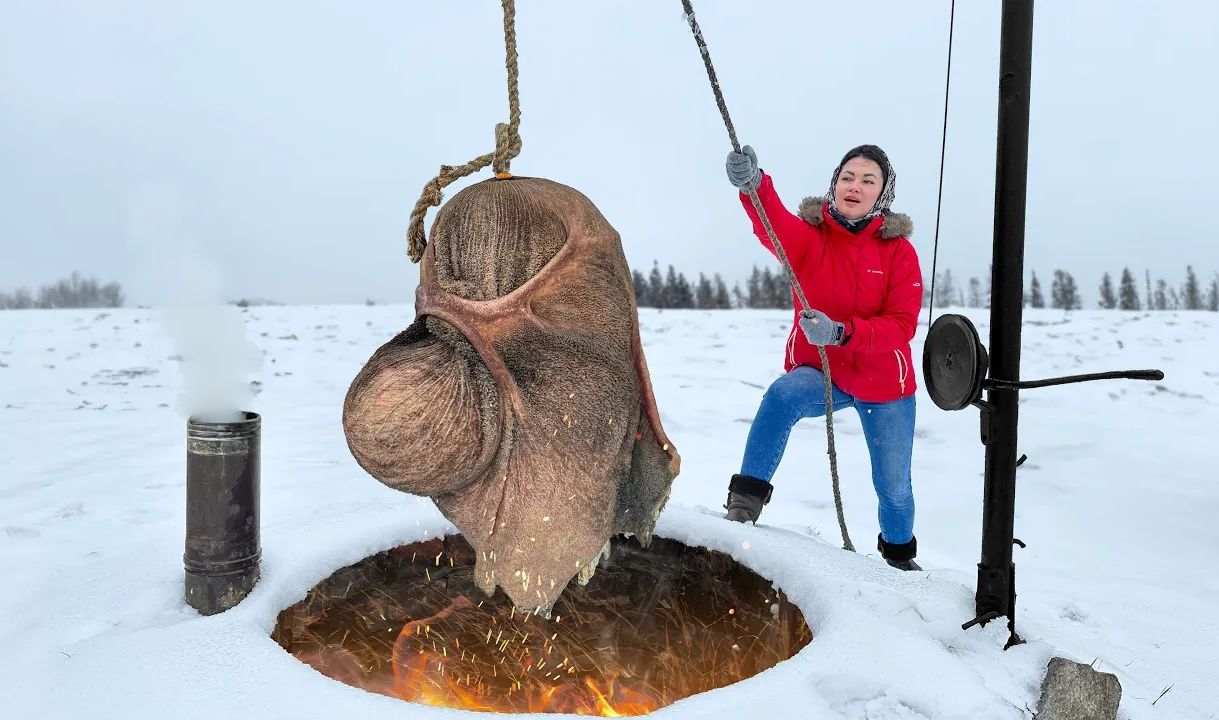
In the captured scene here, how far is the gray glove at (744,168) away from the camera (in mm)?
2371

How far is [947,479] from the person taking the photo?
4.69 metres

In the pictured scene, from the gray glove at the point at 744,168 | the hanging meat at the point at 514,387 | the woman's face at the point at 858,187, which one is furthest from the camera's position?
the woman's face at the point at 858,187

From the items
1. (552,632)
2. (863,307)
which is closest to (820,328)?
(863,307)

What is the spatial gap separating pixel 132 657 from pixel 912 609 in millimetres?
1953

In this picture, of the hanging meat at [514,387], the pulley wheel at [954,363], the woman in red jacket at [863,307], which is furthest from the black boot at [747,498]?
the hanging meat at [514,387]

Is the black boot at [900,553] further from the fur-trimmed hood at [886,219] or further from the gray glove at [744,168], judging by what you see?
the gray glove at [744,168]

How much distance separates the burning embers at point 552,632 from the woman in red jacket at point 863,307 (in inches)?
20.0

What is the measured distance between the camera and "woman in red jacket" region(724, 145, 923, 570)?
2.73 metres

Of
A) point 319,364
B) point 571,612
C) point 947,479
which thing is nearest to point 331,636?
point 571,612

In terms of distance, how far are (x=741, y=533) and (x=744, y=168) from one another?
119cm

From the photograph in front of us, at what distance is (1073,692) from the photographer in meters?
1.83

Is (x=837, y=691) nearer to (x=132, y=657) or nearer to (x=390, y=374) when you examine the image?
(x=390, y=374)

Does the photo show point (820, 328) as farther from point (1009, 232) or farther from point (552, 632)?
point (552, 632)

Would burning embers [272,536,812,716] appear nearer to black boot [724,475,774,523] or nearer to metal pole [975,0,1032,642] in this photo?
black boot [724,475,774,523]
